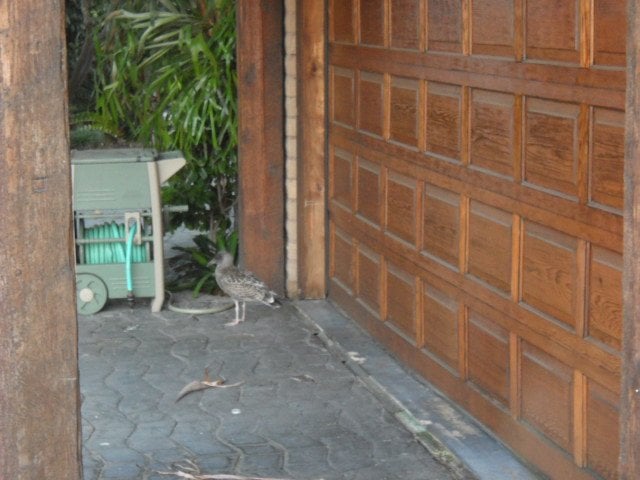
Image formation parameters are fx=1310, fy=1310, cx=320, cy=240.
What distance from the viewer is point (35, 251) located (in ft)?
11.2

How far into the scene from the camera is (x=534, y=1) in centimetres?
548

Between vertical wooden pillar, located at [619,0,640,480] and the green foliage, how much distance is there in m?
6.41

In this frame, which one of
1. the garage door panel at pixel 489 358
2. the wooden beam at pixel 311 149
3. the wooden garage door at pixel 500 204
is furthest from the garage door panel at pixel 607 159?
the wooden beam at pixel 311 149

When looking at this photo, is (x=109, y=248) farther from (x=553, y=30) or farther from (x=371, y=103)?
(x=553, y=30)

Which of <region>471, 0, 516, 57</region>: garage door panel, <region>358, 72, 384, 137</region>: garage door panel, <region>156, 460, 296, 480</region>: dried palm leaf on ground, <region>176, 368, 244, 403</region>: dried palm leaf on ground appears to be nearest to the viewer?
<region>471, 0, 516, 57</region>: garage door panel

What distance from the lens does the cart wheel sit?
8.90 meters

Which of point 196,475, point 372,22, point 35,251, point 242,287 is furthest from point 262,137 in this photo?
point 35,251

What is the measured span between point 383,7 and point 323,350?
6.91 ft

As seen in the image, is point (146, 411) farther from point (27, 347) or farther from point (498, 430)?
point (27, 347)

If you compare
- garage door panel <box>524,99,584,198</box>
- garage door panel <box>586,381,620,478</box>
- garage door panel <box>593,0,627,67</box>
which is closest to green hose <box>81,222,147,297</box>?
garage door panel <box>524,99,584,198</box>

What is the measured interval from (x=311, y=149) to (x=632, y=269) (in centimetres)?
586

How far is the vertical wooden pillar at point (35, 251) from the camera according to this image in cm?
330

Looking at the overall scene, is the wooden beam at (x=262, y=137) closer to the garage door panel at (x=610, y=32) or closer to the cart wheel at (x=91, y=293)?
the cart wheel at (x=91, y=293)

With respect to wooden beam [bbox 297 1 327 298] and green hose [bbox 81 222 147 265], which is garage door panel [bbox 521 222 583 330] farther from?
green hose [bbox 81 222 147 265]
